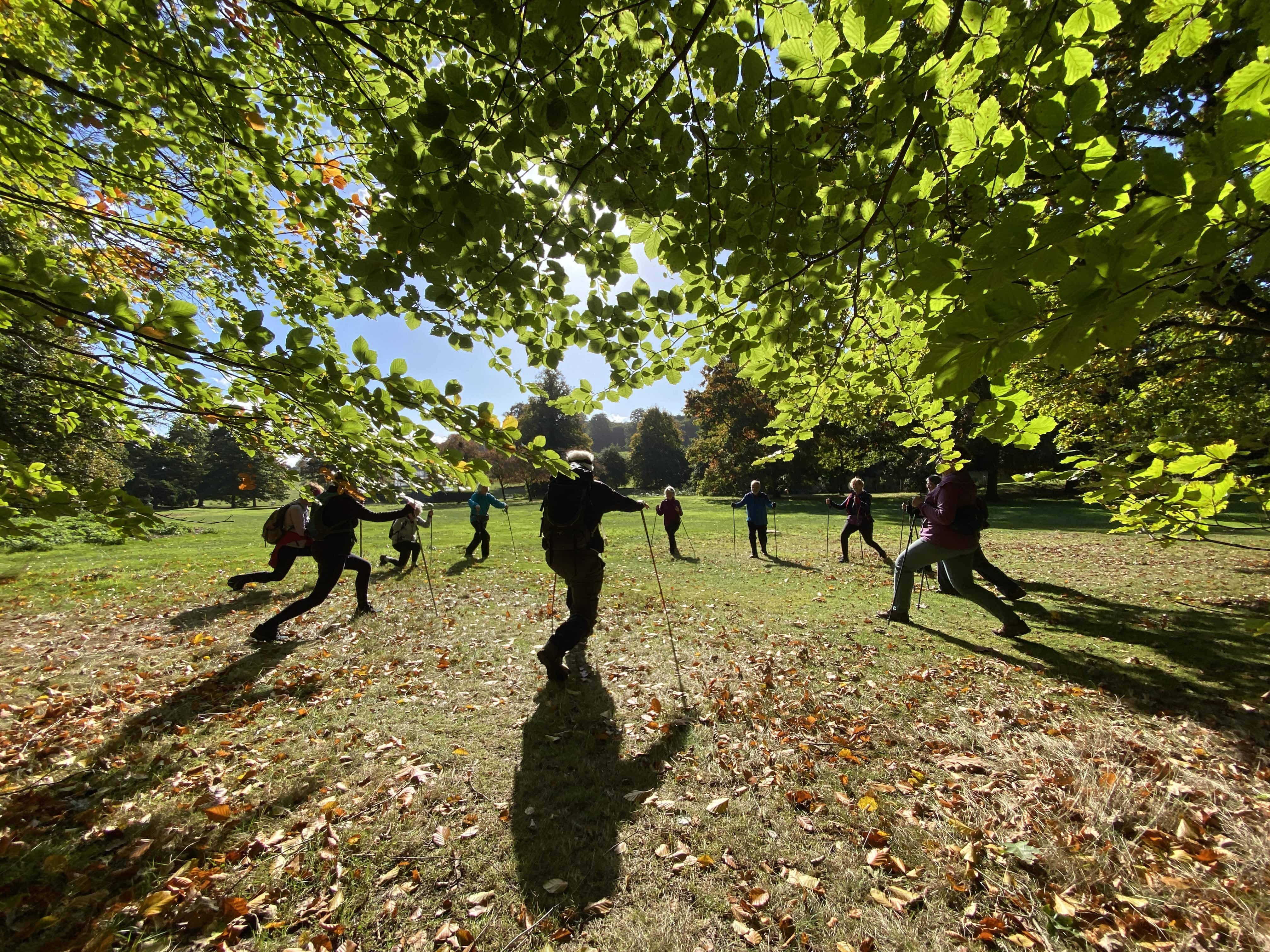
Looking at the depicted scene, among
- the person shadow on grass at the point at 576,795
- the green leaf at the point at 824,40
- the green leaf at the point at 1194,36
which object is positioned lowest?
the person shadow on grass at the point at 576,795

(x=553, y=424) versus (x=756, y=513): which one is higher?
(x=553, y=424)

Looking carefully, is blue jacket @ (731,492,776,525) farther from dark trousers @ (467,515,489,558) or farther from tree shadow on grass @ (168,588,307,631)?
tree shadow on grass @ (168,588,307,631)

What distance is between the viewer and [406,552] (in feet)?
35.7

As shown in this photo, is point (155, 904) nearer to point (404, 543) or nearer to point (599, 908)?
point (599, 908)

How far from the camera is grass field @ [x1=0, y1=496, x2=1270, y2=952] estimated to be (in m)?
2.31

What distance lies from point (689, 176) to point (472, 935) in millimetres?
4117

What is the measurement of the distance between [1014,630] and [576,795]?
5.72 m

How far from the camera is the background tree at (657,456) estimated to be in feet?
185

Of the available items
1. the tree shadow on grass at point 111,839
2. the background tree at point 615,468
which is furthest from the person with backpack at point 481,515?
the background tree at point 615,468

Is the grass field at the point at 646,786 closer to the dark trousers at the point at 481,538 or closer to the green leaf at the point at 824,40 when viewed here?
the green leaf at the point at 824,40

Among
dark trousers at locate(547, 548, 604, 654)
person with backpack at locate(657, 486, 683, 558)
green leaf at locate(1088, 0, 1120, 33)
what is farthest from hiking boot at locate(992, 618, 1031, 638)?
person with backpack at locate(657, 486, 683, 558)

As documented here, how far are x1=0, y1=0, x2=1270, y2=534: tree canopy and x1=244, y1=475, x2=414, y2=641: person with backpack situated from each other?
2593 mm

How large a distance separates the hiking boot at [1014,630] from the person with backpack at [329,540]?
781cm

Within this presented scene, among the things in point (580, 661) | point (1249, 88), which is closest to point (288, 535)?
point (580, 661)
